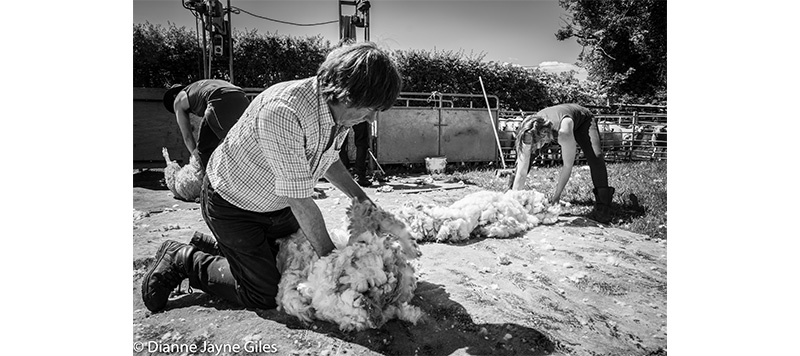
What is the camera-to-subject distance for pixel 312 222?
5.11ft

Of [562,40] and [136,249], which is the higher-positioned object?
[562,40]

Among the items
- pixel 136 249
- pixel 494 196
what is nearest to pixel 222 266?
pixel 136 249

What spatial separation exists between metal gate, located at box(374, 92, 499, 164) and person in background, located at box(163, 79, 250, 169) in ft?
12.8

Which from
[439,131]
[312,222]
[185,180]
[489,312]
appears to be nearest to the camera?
[312,222]

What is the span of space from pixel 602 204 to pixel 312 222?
9.78 ft

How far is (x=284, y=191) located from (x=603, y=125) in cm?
493

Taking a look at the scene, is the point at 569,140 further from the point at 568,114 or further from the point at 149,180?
the point at 149,180

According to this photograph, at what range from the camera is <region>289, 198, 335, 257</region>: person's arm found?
→ 1.50 metres

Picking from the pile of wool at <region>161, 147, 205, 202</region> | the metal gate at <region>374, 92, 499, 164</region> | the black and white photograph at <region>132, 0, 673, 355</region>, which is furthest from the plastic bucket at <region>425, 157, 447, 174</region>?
the pile of wool at <region>161, 147, 205, 202</region>

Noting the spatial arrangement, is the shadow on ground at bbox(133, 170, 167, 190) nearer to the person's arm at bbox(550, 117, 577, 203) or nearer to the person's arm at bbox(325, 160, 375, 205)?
the person's arm at bbox(325, 160, 375, 205)

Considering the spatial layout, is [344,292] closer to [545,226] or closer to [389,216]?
[389,216]

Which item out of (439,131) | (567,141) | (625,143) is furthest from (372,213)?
(439,131)

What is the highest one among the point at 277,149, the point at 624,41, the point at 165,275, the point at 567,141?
the point at 624,41

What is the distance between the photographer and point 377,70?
55.2 inches
